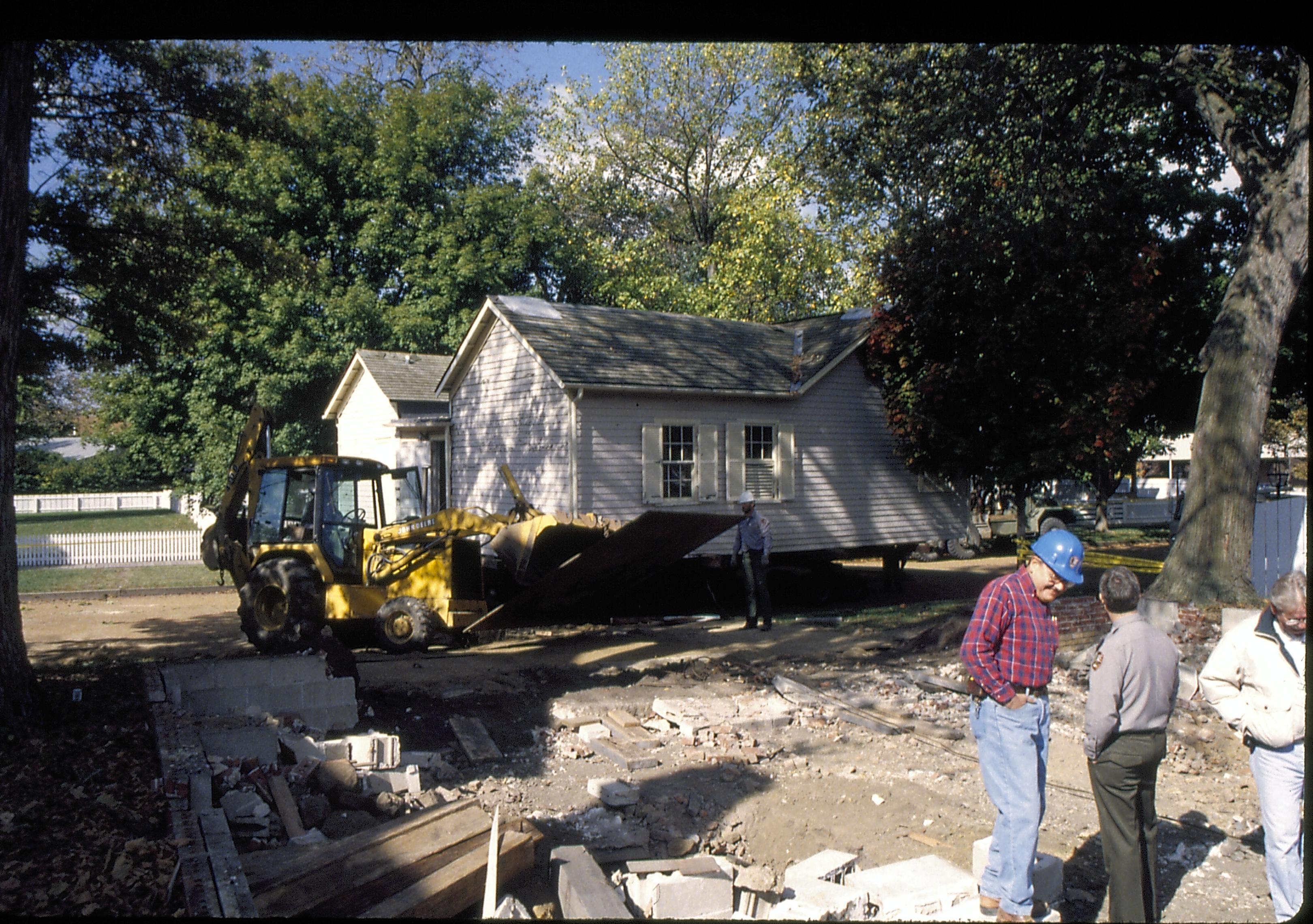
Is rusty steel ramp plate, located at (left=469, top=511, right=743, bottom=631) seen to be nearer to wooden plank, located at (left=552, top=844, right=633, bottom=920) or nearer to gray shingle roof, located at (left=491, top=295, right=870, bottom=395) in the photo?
gray shingle roof, located at (left=491, top=295, right=870, bottom=395)

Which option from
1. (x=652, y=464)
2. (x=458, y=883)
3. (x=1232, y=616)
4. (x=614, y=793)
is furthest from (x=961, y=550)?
(x=458, y=883)

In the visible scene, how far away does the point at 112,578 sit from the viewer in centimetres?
2186

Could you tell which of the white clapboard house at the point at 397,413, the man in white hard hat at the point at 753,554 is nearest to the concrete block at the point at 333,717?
the man in white hard hat at the point at 753,554

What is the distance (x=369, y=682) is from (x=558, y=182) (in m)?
29.8

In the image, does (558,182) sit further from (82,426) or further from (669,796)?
(82,426)

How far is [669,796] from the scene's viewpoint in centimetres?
694

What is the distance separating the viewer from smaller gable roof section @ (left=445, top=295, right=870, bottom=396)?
16.3m

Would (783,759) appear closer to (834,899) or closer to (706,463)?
(834,899)

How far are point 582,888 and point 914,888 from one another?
1.77 metres

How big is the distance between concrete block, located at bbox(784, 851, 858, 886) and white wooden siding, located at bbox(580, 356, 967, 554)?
34.4 feet

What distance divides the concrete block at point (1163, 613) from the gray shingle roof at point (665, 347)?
750 cm

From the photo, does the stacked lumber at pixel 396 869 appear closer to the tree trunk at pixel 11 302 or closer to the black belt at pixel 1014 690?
the black belt at pixel 1014 690

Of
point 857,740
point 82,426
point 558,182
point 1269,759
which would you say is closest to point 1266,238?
point 857,740

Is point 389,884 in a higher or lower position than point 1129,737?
lower
